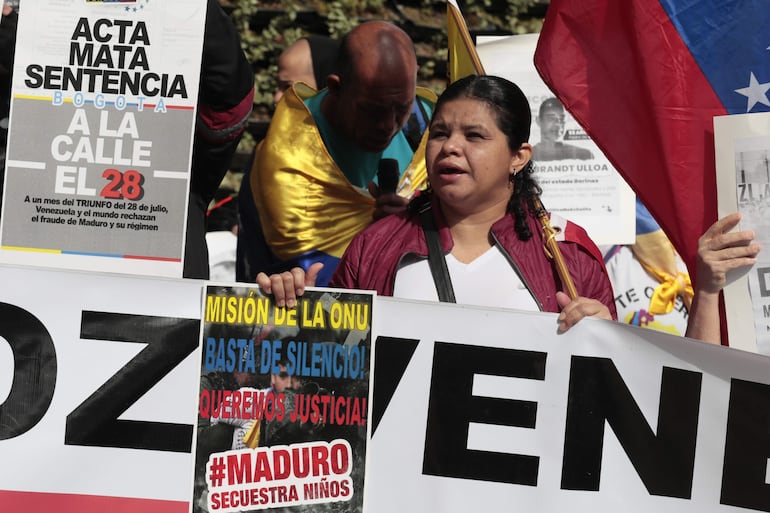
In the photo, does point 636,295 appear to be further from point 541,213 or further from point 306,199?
point 541,213

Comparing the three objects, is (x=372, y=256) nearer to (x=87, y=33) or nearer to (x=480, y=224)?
(x=480, y=224)

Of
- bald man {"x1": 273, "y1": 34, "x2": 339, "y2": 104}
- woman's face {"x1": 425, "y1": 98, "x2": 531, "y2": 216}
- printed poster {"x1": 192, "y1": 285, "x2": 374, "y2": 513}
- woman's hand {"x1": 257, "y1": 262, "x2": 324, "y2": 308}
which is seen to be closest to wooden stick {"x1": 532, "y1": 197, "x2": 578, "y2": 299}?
woman's face {"x1": 425, "y1": 98, "x2": 531, "y2": 216}

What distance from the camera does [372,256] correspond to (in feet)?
10.4

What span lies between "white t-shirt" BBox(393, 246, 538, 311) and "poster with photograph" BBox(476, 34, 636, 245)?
4.92ft

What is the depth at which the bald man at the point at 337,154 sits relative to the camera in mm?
4262

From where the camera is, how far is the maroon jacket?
3.10m

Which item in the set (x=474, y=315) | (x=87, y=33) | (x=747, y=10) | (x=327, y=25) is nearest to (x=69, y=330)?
(x=87, y=33)

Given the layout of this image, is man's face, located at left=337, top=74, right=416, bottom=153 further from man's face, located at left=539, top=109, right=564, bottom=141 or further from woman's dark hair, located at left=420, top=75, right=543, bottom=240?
woman's dark hair, located at left=420, top=75, right=543, bottom=240

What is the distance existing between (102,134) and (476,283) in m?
1.02

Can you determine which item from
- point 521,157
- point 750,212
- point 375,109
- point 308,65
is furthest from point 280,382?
point 308,65

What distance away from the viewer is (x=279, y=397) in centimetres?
289

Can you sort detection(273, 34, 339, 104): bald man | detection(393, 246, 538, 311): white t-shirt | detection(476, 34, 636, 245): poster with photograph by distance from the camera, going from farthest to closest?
detection(273, 34, 339, 104): bald man
detection(476, 34, 636, 245): poster with photograph
detection(393, 246, 538, 311): white t-shirt

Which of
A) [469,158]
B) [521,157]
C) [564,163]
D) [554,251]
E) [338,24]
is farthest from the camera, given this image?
[338,24]

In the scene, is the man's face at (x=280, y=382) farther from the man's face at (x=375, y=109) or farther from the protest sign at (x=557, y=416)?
the man's face at (x=375, y=109)
